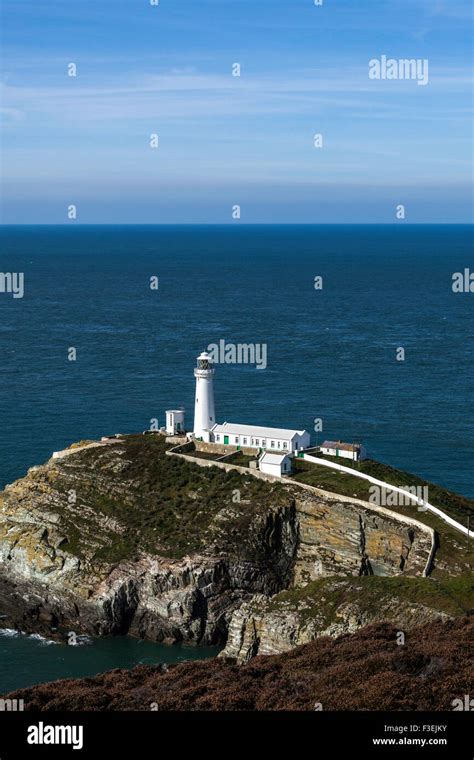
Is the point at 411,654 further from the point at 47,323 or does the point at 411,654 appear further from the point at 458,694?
the point at 47,323

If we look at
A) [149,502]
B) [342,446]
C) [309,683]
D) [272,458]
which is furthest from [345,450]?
[309,683]

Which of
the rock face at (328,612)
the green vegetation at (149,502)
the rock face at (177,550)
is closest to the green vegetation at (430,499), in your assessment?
the rock face at (177,550)

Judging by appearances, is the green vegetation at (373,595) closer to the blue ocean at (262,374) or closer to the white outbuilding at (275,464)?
the white outbuilding at (275,464)

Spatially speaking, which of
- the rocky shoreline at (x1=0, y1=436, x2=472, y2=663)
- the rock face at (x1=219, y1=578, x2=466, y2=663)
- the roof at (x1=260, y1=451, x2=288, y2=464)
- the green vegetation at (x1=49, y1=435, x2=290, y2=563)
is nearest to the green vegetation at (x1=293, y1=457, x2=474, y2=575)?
the rocky shoreline at (x1=0, y1=436, x2=472, y2=663)

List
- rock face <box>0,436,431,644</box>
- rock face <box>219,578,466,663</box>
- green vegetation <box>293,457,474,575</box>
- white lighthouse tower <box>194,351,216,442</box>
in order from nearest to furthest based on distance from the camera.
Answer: rock face <box>219,578,466,663</box>
green vegetation <box>293,457,474,575</box>
rock face <box>0,436,431,644</box>
white lighthouse tower <box>194,351,216,442</box>

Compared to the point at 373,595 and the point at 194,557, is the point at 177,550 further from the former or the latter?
the point at 373,595

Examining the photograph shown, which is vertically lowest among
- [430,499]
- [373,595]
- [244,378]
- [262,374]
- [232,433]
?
[373,595]

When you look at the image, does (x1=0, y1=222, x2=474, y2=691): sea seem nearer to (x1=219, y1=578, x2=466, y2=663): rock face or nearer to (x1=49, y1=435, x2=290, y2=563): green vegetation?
(x1=219, y1=578, x2=466, y2=663): rock face

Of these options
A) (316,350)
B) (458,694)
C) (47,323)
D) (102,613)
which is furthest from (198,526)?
(47,323)
